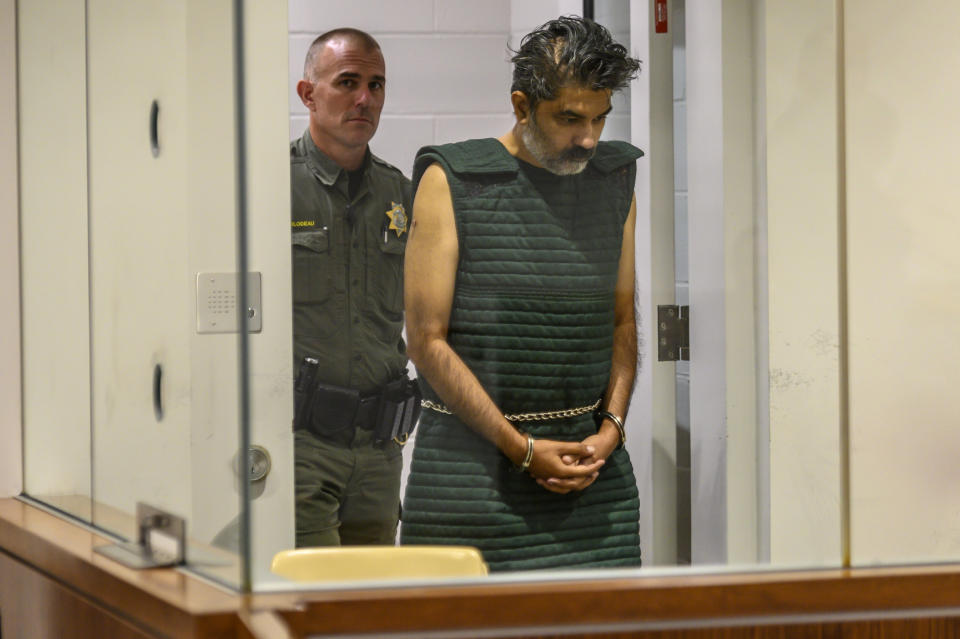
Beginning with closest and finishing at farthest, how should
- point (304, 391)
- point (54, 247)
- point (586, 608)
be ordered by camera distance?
point (586, 608), point (304, 391), point (54, 247)

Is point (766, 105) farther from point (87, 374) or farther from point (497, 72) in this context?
point (87, 374)

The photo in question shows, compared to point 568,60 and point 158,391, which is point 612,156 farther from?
point 158,391

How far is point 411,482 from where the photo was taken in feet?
4.26

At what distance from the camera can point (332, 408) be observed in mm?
1299

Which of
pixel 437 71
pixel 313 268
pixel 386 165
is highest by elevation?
pixel 437 71

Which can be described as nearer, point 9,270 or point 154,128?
point 154,128

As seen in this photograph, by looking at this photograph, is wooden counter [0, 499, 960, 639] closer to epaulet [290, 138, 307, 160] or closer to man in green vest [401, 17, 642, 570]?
man in green vest [401, 17, 642, 570]

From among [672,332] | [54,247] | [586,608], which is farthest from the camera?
[54,247]

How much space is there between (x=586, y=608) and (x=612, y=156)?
0.54m

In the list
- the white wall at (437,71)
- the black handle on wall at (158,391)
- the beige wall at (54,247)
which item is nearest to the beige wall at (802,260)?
the white wall at (437,71)

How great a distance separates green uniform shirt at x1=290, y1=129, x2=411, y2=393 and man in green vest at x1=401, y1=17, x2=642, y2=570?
2 cm

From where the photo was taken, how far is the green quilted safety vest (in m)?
1.29

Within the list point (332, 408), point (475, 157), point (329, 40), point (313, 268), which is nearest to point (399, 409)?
point (332, 408)

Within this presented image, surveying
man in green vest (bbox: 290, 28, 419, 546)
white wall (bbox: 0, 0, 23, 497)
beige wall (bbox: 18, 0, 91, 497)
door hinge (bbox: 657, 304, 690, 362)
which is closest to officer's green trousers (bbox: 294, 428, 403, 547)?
man in green vest (bbox: 290, 28, 419, 546)
